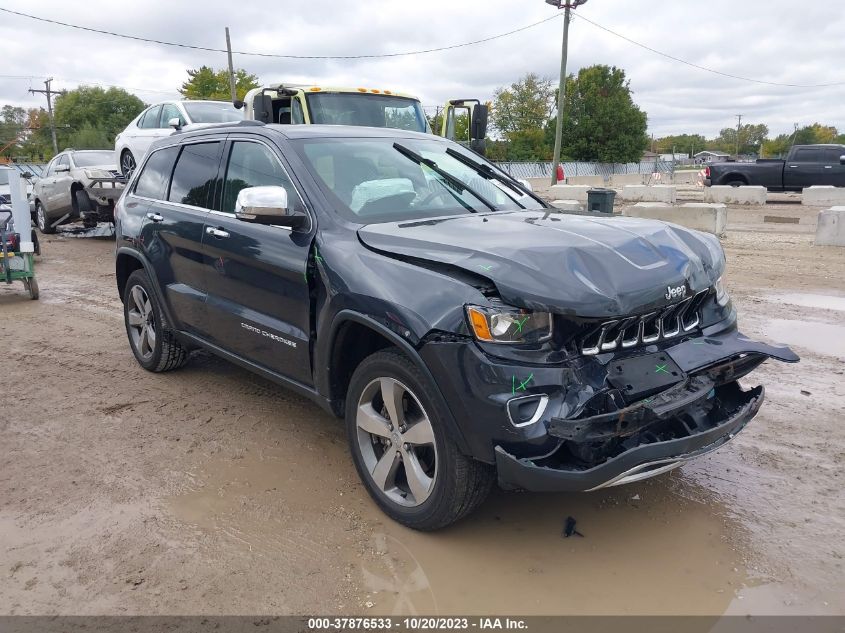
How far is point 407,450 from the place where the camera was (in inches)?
129

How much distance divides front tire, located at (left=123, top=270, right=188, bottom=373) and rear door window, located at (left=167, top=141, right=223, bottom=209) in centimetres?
79

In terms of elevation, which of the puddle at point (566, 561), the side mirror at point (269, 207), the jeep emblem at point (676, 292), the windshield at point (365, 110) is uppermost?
the windshield at point (365, 110)

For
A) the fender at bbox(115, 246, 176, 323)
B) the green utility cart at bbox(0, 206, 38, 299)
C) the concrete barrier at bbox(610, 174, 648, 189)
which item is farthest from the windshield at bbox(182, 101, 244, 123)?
the concrete barrier at bbox(610, 174, 648, 189)

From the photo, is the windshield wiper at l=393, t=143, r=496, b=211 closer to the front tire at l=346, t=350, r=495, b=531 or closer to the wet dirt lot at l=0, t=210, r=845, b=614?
the front tire at l=346, t=350, r=495, b=531

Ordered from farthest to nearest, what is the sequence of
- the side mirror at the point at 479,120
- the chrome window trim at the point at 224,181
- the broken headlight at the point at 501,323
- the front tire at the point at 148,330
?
the side mirror at the point at 479,120
the front tire at the point at 148,330
the chrome window trim at the point at 224,181
the broken headlight at the point at 501,323

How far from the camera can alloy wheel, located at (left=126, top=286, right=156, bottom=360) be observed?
5.59m

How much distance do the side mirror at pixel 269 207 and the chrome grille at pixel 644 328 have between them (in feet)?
5.47

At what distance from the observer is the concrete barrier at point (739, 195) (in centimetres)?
2075

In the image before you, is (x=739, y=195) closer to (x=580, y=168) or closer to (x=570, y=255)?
(x=570, y=255)

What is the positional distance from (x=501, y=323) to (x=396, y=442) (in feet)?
2.80

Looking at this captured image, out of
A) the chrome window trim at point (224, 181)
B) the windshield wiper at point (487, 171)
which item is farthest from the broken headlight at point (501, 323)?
the windshield wiper at point (487, 171)

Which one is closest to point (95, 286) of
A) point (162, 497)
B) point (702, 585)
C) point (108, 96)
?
point (162, 497)

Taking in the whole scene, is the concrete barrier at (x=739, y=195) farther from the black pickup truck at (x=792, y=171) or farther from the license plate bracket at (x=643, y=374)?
the license plate bracket at (x=643, y=374)

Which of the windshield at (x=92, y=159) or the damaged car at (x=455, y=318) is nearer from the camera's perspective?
the damaged car at (x=455, y=318)
